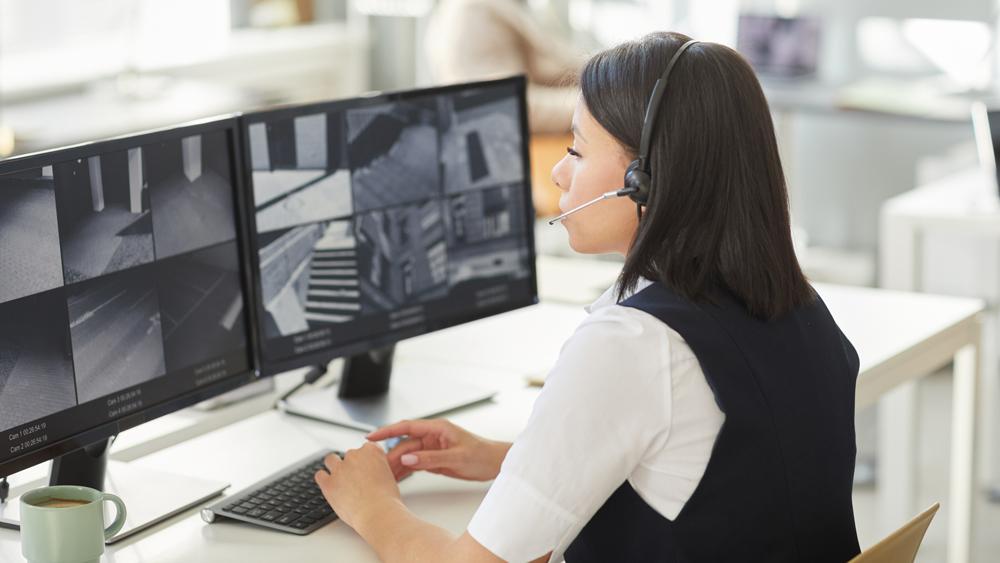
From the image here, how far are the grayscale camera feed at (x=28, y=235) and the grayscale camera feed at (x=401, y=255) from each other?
0.45 metres

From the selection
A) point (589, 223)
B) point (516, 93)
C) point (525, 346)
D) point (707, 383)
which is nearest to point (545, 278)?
point (525, 346)

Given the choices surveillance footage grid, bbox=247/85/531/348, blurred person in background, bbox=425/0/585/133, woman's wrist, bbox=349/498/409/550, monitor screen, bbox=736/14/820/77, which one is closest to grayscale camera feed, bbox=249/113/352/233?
surveillance footage grid, bbox=247/85/531/348

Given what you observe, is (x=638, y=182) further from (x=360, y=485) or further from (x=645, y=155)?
(x=360, y=485)

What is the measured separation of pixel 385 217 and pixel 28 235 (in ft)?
1.73

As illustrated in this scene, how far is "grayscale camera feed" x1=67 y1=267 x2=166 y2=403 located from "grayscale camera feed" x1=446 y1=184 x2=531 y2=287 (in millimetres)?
472

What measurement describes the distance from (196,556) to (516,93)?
792 millimetres

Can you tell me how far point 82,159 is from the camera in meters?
1.36

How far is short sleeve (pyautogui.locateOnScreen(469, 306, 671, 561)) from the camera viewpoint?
1157 mm

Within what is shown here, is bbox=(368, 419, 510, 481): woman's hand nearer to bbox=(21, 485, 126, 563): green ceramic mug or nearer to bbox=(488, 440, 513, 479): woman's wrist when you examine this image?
bbox=(488, 440, 513, 479): woman's wrist

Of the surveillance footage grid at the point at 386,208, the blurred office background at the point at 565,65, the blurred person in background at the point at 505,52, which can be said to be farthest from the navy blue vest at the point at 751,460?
the blurred person in background at the point at 505,52

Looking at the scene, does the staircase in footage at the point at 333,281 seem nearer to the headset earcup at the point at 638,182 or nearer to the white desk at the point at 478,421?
the white desk at the point at 478,421

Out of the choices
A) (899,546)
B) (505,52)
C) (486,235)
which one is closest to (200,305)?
(486,235)

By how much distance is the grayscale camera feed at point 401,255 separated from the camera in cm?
172

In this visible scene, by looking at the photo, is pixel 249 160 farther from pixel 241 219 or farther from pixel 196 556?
pixel 196 556
